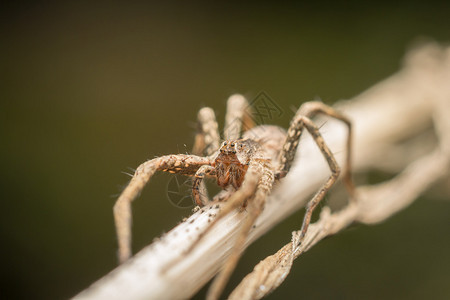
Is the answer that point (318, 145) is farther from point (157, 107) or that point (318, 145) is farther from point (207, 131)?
point (157, 107)

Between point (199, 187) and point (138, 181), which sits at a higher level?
point (138, 181)

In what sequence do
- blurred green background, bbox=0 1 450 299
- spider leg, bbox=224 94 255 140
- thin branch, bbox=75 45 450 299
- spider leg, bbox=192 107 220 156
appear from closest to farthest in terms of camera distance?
1. thin branch, bbox=75 45 450 299
2. spider leg, bbox=192 107 220 156
3. spider leg, bbox=224 94 255 140
4. blurred green background, bbox=0 1 450 299

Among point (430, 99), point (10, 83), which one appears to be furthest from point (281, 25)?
point (10, 83)

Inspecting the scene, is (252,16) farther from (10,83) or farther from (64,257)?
(64,257)

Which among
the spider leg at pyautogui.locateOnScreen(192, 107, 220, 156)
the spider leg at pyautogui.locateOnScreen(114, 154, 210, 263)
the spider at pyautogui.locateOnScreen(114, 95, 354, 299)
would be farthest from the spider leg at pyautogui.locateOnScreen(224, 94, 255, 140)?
the spider leg at pyautogui.locateOnScreen(114, 154, 210, 263)

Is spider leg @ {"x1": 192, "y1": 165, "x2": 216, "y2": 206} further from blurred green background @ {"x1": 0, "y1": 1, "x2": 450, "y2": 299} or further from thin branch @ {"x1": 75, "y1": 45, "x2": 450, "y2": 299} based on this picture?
blurred green background @ {"x1": 0, "y1": 1, "x2": 450, "y2": 299}

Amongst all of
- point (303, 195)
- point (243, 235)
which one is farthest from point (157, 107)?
point (243, 235)
